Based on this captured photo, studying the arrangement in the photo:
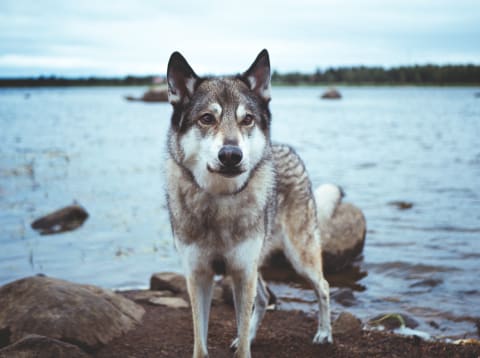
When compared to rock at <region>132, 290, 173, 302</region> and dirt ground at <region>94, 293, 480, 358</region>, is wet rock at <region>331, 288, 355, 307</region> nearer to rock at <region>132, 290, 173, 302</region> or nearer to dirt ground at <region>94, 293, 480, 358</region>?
dirt ground at <region>94, 293, 480, 358</region>

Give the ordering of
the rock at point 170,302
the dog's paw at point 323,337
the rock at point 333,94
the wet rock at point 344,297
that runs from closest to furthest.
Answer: the dog's paw at point 323,337 < the rock at point 170,302 < the wet rock at point 344,297 < the rock at point 333,94

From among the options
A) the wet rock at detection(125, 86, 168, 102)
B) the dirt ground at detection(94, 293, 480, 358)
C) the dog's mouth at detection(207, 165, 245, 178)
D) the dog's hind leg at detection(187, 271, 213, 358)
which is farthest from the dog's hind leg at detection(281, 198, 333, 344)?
the wet rock at detection(125, 86, 168, 102)

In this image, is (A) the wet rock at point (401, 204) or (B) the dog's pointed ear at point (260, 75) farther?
(A) the wet rock at point (401, 204)

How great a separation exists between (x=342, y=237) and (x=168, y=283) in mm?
3011

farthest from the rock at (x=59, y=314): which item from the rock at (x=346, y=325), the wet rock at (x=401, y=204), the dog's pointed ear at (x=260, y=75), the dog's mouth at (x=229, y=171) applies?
the wet rock at (x=401, y=204)

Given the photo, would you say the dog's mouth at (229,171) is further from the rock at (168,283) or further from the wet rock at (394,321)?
the rock at (168,283)

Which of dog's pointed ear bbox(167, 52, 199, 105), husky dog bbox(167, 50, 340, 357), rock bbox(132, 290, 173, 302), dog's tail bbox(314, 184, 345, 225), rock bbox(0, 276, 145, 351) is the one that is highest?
dog's pointed ear bbox(167, 52, 199, 105)

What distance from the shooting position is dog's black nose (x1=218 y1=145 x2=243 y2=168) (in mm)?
3662

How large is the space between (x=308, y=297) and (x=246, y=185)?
329 cm

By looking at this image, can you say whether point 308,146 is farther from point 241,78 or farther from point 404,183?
point 241,78

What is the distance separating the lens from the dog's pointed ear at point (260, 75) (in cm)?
444

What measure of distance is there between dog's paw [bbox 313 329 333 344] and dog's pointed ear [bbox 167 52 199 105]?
2819mm

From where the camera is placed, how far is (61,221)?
9805 mm

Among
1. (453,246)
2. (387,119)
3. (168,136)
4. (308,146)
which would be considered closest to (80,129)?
(308,146)
